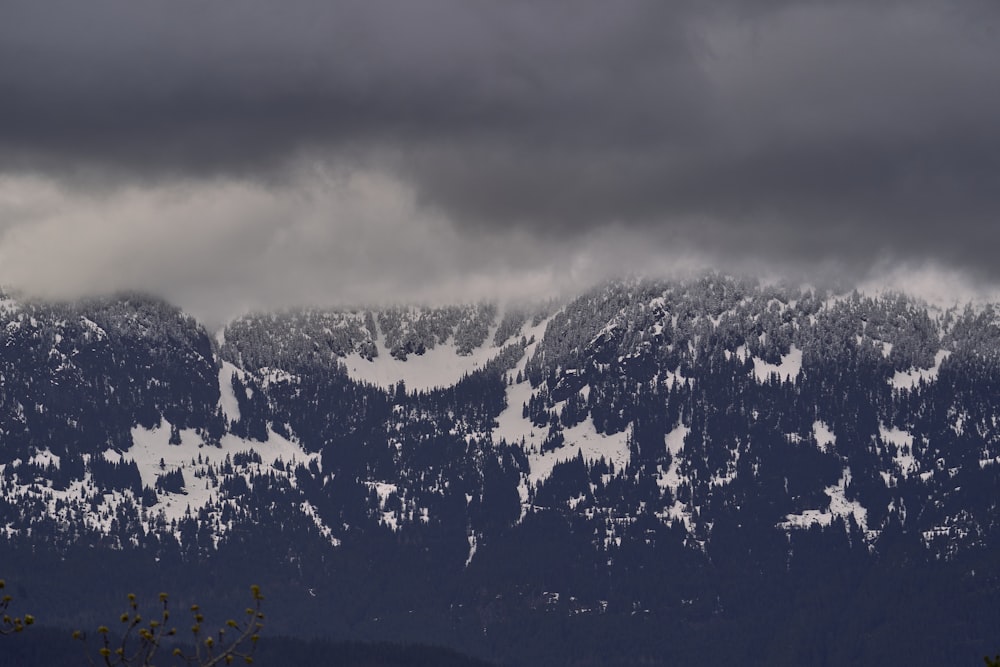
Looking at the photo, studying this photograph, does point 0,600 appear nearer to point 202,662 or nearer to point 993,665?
point 202,662

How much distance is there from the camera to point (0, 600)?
12088 cm

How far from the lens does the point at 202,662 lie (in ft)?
359

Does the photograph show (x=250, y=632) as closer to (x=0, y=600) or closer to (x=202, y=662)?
(x=202, y=662)

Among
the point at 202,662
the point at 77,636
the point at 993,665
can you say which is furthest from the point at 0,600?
the point at 993,665

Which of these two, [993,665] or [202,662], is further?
[993,665]

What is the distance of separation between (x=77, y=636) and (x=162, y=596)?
596cm

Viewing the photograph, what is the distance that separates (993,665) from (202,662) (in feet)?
134

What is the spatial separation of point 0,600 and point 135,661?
7534 millimetres

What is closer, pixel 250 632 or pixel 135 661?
pixel 250 632

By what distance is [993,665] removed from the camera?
122 metres

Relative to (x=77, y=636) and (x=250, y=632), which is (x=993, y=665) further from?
(x=77, y=636)

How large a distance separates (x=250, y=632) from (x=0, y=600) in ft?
57.2

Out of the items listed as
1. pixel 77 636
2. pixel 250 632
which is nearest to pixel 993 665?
pixel 250 632

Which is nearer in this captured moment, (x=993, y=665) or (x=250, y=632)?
(x=250, y=632)
